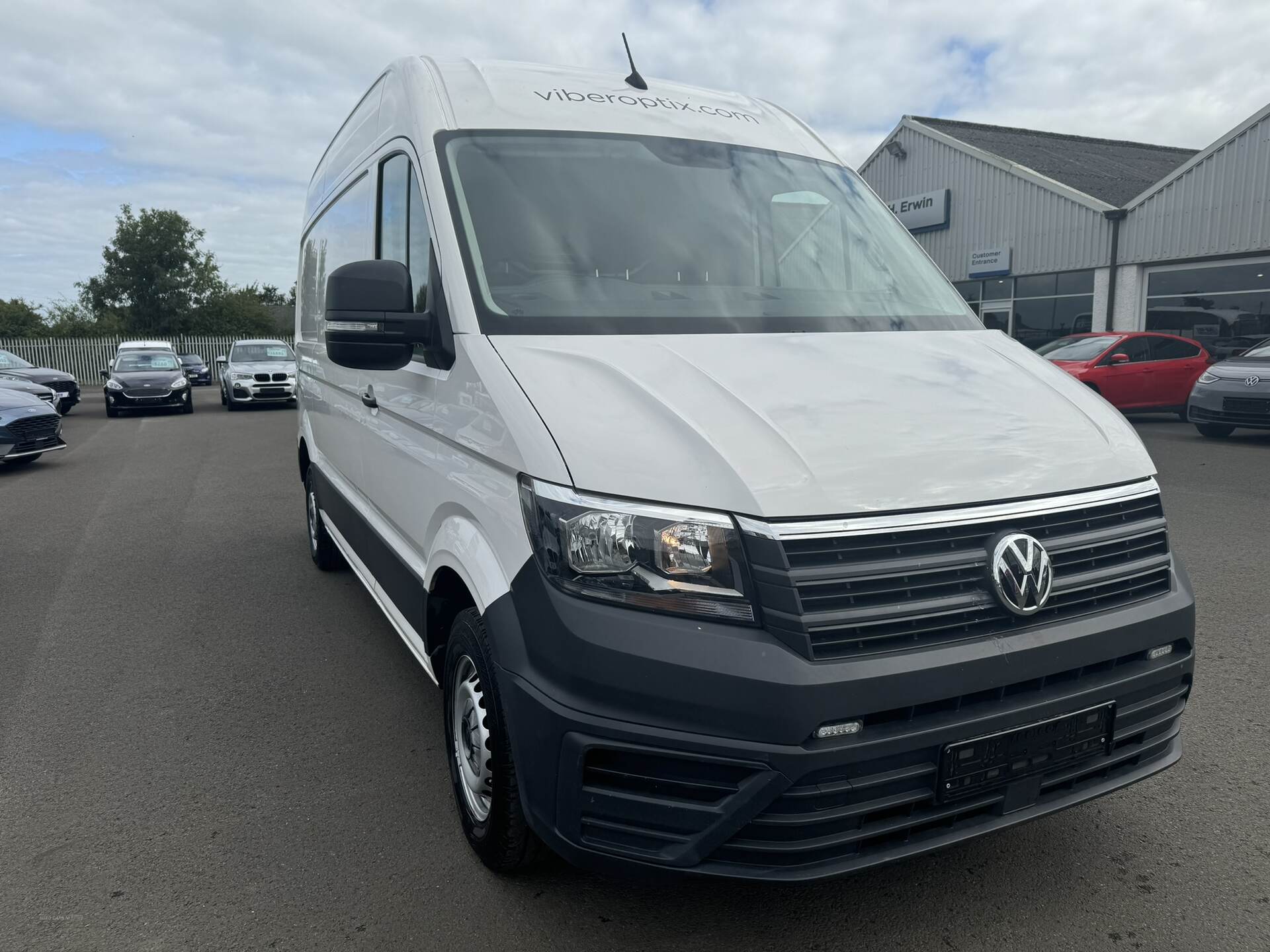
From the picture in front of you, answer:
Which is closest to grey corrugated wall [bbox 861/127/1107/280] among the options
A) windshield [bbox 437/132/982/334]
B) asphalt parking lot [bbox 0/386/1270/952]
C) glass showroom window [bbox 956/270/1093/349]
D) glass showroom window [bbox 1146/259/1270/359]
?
glass showroom window [bbox 956/270/1093/349]

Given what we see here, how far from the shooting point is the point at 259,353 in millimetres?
22734

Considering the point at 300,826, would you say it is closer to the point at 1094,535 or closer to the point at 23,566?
the point at 1094,535

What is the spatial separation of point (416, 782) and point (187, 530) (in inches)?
211

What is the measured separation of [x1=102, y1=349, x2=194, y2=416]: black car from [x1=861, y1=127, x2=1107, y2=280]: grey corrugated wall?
16.5m

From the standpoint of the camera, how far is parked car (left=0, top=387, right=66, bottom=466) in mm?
11219

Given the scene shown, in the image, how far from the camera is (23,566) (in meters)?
6.57

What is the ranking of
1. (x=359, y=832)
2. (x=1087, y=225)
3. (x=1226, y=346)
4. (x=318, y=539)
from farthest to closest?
(x=1087, y=225)
(x=1226, y=346)
(x=318, y=539)
(x=359, y=832)

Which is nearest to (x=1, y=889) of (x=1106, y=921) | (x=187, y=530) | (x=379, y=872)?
(x=379, y=872)

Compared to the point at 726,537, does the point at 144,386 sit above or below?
below

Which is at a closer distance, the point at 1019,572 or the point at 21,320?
the point at 1019,572

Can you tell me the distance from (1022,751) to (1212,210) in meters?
20.8

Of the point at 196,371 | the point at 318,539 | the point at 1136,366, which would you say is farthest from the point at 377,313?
the point at 196,371

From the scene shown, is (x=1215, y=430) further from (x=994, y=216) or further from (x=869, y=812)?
(x=869, y=812)

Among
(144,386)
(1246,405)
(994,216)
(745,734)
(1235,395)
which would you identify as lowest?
(745,734)
